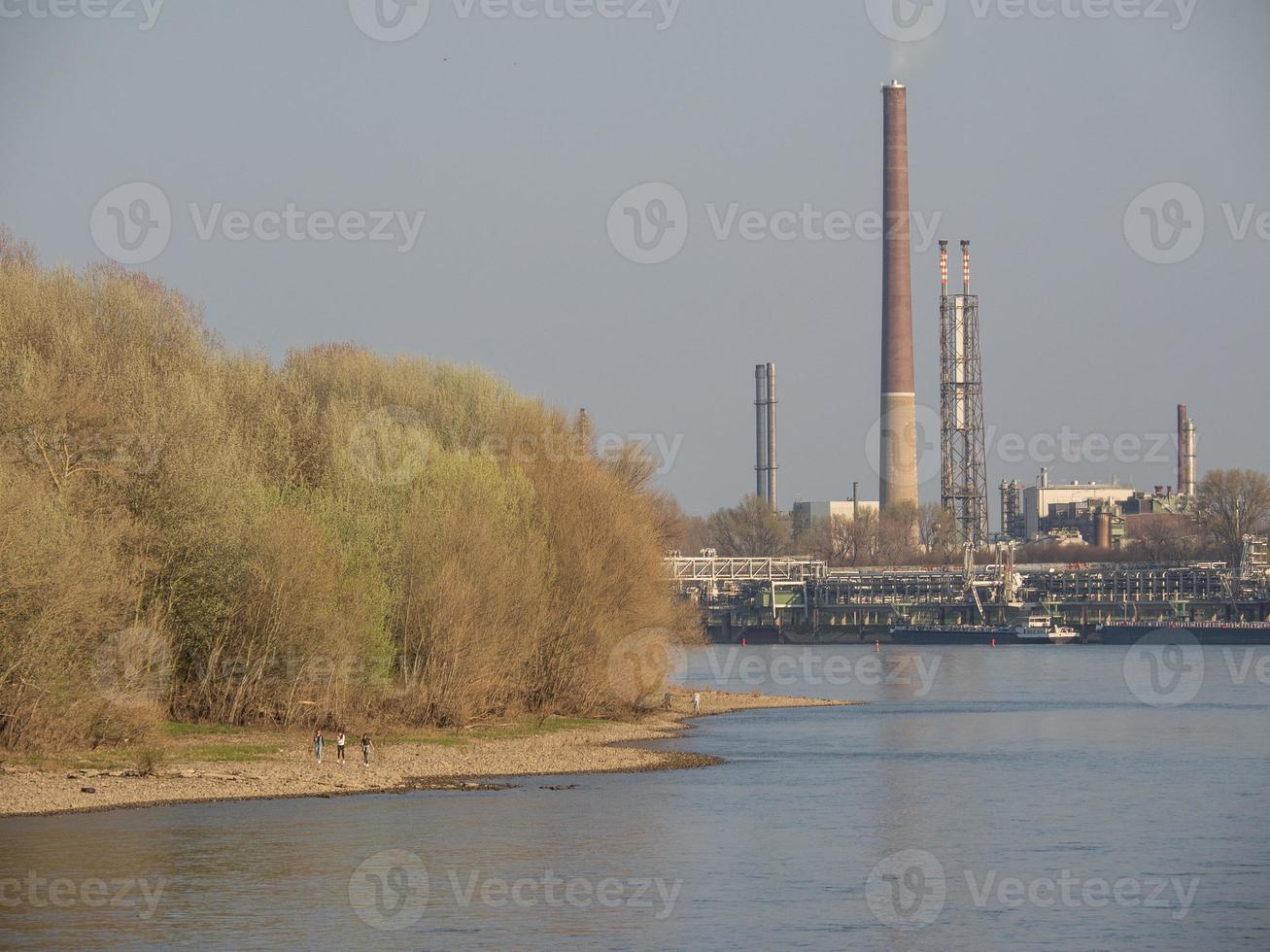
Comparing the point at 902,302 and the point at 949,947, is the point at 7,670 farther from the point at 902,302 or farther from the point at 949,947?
the point at 902,302

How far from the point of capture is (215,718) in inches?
2180

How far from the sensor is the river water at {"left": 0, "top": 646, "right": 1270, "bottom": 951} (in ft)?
107

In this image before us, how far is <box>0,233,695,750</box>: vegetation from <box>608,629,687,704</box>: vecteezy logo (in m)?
0.72

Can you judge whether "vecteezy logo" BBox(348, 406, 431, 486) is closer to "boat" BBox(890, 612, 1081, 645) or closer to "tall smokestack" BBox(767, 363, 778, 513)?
"boat" BBox(890, 612, 1081, 645)

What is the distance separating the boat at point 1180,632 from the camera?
493ft

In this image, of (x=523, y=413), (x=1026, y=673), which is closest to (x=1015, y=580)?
(x=1026, y=673)

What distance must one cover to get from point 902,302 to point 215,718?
104676mm
